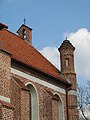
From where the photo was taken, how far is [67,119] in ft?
84.2

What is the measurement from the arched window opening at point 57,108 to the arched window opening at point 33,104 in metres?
1.40

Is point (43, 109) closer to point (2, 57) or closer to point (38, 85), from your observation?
point (38, 85)

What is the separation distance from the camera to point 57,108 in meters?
24.4

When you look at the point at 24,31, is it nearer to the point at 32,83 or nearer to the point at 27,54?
the point at 27,54

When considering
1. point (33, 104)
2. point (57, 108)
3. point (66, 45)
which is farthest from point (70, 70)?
point (33, 104)

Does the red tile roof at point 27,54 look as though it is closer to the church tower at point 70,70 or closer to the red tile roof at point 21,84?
the church tower at point 70,70

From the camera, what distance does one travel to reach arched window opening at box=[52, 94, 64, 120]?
2316 centimetres

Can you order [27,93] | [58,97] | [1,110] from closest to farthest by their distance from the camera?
[1,110]
[27,93]
[58,97]

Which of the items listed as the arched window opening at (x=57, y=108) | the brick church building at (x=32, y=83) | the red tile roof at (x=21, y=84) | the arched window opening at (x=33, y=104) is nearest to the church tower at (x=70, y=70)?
the brick church building at (x=32, y=83)

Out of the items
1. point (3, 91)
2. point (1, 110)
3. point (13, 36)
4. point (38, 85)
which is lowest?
point (1, 110)

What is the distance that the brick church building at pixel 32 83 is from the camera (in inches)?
701

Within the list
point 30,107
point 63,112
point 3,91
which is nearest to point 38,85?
point 30,107

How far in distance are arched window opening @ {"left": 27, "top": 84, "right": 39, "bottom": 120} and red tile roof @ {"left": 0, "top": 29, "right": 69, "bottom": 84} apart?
1523mm

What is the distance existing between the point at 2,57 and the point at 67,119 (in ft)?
33.1
